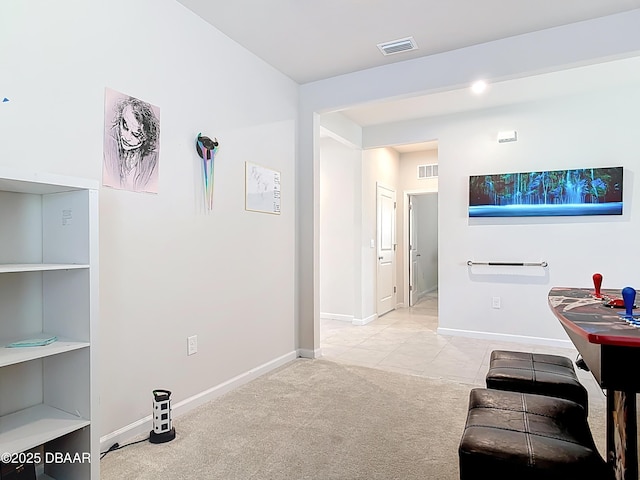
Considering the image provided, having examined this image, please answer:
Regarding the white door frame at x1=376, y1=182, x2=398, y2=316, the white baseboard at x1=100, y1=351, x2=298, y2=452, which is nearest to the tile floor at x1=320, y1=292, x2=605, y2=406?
the white door frame at x1=376, y1=182, x2=398, y2=316

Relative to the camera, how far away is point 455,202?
5.08 m

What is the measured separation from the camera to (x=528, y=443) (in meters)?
1.35

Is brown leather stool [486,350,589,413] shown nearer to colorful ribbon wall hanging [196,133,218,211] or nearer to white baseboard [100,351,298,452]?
white baseboard [100,351,298,452]

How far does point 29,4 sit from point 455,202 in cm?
446

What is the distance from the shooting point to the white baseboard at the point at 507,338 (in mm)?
4449

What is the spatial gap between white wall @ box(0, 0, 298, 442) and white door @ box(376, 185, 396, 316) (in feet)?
8.94

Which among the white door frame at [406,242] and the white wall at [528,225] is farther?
the white door frame at [406,242]

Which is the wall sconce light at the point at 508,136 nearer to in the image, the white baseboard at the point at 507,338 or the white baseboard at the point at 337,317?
the white baseboard at the point at 507,338

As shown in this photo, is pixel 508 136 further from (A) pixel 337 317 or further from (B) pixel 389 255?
(A) pixel 337 317

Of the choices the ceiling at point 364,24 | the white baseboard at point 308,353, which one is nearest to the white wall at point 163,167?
the ceiling at point 364,24

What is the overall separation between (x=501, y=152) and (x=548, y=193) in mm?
709

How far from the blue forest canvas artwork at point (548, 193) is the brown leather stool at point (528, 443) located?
342 cm

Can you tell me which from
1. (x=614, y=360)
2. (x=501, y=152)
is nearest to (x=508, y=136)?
(x=501, y=152)

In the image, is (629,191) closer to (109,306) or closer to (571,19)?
(571,19)
